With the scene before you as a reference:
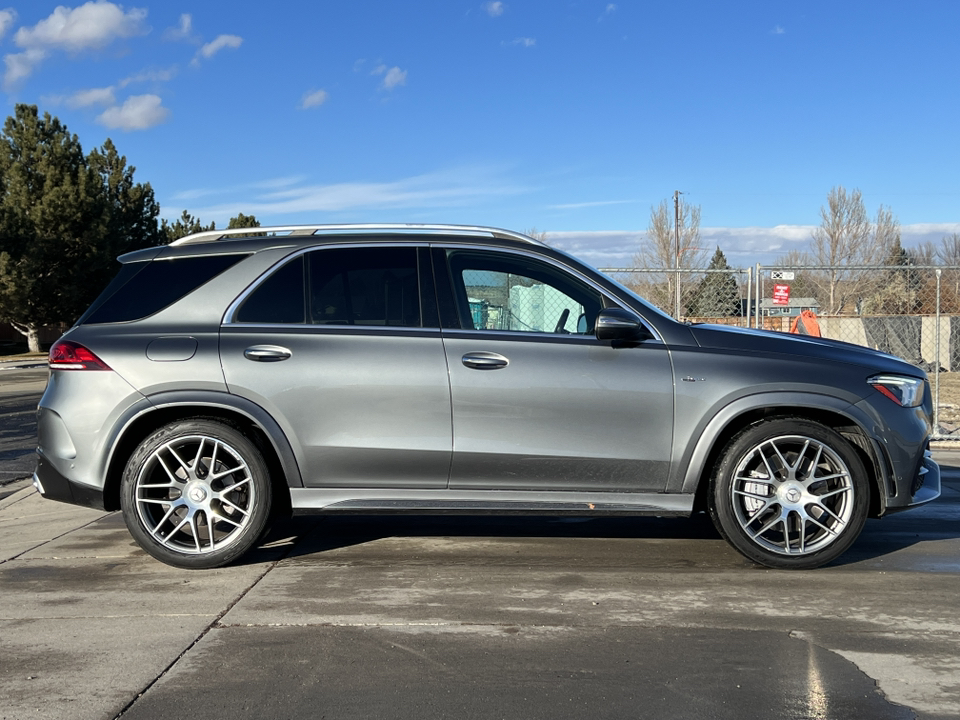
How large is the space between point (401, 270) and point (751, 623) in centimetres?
263

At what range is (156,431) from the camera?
16.9ft

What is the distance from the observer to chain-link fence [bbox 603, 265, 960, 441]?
11.1m

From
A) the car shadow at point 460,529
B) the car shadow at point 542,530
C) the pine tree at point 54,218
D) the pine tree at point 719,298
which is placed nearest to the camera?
the car shadow at point 542,530

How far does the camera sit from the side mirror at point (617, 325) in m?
4.96

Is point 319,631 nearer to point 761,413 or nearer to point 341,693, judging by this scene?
point 341,693

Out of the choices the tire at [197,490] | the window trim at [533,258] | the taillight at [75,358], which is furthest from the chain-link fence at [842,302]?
the taillight at [75,358]

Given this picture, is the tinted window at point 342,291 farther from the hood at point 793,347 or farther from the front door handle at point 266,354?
the hood at point 793,347

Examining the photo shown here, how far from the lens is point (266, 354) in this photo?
16.7 ft

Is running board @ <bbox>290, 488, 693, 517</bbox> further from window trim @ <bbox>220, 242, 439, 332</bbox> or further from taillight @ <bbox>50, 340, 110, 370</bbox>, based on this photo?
taillight @ <bbox>50, 340, 110, 370</bbox>

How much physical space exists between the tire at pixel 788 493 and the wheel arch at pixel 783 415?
7 cm

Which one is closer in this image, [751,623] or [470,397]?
[751,623]

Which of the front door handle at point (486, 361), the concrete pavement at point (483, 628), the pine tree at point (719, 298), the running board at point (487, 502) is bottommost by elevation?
Result: the concrete pavement at point (483, 628)

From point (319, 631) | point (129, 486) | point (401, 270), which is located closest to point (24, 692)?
point (319, 631)

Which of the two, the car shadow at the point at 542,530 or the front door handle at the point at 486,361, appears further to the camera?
the car shadow at the point at 542,530
